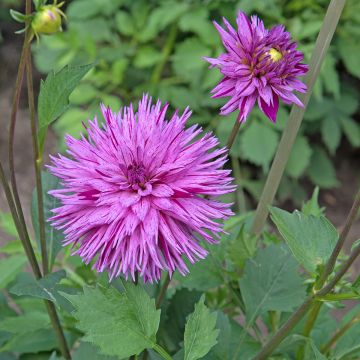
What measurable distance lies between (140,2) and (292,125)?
56.8 inches

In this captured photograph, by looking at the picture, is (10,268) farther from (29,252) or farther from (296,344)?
(296,344)

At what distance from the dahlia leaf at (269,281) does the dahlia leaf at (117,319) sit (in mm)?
195

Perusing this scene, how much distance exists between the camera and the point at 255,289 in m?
0.81

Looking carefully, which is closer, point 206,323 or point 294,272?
point 206,323

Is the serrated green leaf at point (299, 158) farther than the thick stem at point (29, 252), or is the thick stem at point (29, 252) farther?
the serrated green leaf at point (299, 158)

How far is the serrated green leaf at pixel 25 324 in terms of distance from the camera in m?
0.84

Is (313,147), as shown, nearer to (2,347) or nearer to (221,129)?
(221,129)

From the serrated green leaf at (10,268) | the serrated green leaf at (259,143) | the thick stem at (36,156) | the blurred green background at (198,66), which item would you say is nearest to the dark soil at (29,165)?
the blurred green background at (198,66)

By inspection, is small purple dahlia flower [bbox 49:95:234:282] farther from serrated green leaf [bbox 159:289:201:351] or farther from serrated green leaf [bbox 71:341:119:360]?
serrated green leaf [bbox 159:289:201:351]

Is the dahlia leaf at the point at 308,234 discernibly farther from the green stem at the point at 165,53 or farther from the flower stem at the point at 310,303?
the green stem at the point at 165,53

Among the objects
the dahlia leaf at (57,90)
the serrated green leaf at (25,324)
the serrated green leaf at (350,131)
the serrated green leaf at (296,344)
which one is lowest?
the serrated green leaf at (25,324)

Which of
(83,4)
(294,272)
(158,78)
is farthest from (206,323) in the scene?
(83,4)

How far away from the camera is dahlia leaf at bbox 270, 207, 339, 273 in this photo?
2.21ft

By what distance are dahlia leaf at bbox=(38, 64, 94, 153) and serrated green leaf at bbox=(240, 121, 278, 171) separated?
122 cm
